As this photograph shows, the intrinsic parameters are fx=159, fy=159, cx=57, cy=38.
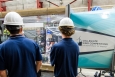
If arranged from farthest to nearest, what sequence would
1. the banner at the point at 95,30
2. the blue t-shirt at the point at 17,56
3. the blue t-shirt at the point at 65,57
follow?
the banner at the point at 95,30 < the blue t-shirt at the point at 65,57 < the blue t-shirt at the point at 17,56

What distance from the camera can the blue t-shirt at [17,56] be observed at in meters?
1.58

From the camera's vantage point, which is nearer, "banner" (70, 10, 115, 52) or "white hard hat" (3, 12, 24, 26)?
"white hard hat" (3, 12, 24, 26)

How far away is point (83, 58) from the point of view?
3.11 meters

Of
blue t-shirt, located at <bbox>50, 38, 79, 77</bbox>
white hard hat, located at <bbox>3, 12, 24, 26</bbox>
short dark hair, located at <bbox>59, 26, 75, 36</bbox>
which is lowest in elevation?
blue t-shirt, located at <bbox>50, 38, 79, 77</bbox>

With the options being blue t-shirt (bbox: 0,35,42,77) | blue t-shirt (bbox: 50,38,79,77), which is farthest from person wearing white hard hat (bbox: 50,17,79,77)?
blue t-shirt (bbox: 0,35,42,77)

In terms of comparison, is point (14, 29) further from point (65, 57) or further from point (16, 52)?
point (65, 57)

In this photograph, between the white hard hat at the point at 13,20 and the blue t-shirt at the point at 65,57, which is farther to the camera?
the blue t-shirt at the point at 65,57

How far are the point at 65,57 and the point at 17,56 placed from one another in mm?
604

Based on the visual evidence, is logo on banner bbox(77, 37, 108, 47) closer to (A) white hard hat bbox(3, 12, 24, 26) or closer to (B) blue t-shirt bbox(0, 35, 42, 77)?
A: (B) blue t-shirt bbox(0, 35, 42, 77)

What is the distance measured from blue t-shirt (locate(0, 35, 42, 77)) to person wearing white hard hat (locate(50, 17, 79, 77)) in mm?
354

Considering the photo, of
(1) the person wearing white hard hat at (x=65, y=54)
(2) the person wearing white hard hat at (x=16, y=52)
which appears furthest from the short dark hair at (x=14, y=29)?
(1) the person wearing white hard hat at (x=65, y=54)

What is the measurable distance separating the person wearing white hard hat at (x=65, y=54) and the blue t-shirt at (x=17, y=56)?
0.35m

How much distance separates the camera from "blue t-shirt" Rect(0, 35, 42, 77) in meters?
1.58

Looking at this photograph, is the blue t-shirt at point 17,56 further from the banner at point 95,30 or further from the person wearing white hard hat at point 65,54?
the banner at point 95,30
